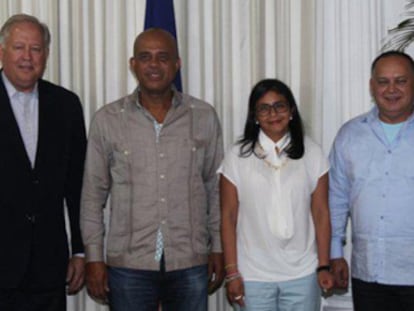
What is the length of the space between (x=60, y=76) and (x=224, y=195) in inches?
61.8

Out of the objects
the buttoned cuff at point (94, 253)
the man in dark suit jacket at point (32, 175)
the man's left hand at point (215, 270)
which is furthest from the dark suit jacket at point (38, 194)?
the man's left hand at point (215, 270)

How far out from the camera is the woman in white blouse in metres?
2.79

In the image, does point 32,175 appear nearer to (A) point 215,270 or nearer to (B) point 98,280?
(B) point 98,280

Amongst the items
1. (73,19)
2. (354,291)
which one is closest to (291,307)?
(354,291)

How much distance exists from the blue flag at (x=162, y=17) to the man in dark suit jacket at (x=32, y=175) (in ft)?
2.67

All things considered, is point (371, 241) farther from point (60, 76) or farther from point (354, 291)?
point (60, 76)

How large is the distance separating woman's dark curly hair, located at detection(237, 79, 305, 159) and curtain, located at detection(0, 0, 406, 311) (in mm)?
793

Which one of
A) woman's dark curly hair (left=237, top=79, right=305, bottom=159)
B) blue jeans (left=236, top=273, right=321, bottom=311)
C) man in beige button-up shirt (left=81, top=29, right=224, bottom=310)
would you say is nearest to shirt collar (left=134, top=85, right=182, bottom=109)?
man in beige button-up shirt (left=81, top=29, right=224, bottom=310)

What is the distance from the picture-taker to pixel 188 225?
298 centimetres

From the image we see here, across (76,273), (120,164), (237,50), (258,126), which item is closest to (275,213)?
(258,126)

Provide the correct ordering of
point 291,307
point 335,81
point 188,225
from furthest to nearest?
point 335,81 < point 188,225 < point 291,307

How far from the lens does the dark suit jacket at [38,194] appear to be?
110 inches

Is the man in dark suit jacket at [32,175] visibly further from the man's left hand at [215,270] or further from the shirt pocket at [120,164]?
the man's left hand at [215,270]

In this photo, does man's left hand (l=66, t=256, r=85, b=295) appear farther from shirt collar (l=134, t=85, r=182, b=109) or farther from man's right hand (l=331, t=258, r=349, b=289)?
man's right hand (l=331, t=258, r=349, b=289)
